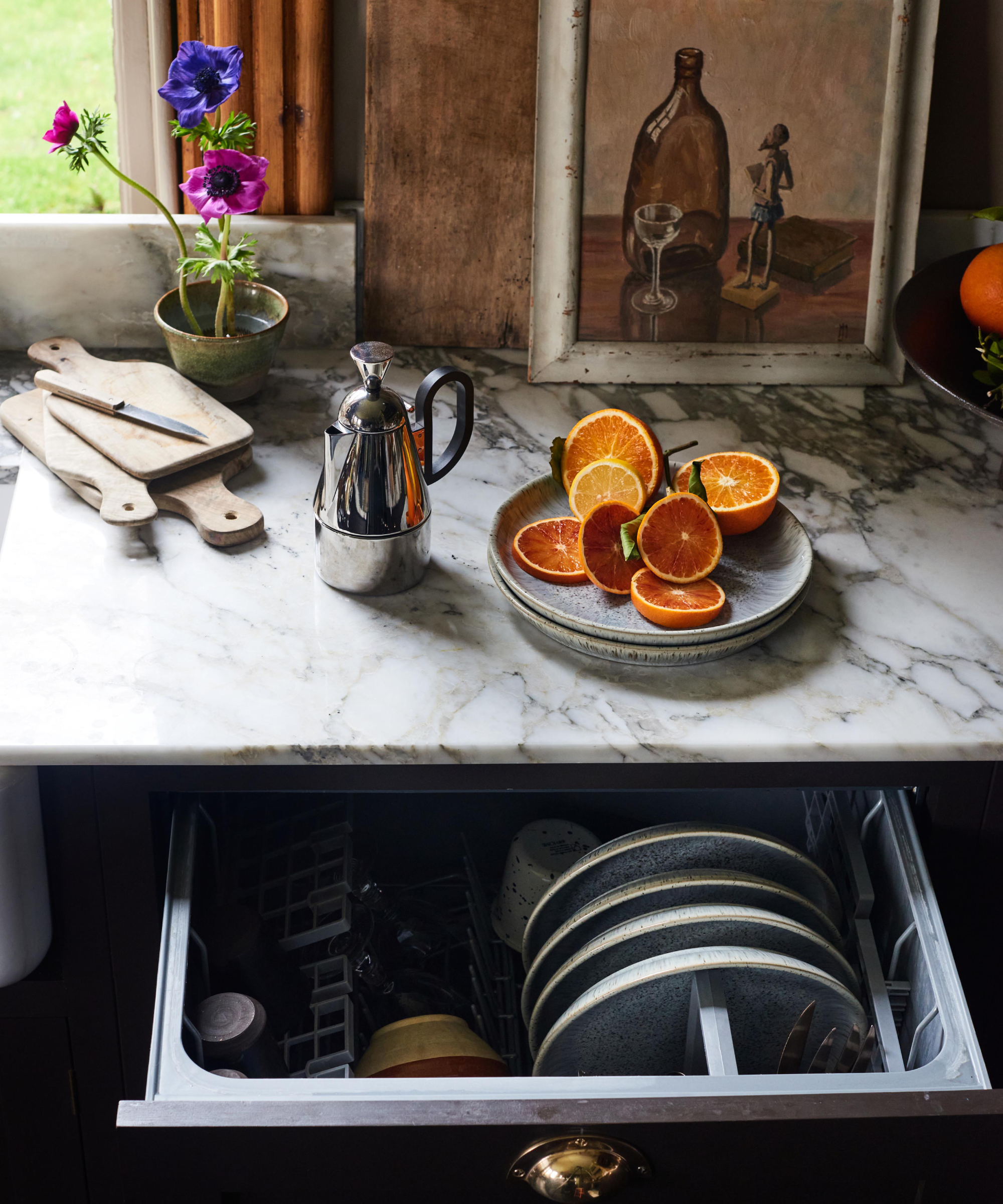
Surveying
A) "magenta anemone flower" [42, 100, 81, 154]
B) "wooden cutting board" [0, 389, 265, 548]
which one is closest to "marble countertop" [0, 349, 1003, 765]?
"wooden cutting board" [0, 389, 265, 548]

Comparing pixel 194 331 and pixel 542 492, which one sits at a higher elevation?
pixel 194 331

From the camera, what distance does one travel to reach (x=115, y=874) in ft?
3.24

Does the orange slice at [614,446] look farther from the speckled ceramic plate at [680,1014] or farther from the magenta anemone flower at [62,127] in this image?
the magenta anemone flower at [62,127]

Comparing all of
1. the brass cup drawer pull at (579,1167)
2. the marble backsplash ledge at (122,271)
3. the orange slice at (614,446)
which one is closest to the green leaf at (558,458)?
the orange slice at (614,446)

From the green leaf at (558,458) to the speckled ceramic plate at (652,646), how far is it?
203mm

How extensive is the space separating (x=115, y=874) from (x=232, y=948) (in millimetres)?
118

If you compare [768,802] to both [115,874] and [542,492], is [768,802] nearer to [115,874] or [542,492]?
[542,492]

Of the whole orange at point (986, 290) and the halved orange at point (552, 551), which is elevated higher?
the whole orange at point (986, 290)

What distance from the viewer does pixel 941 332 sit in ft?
4.11

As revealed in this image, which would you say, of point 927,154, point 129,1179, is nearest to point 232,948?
point 129,1179

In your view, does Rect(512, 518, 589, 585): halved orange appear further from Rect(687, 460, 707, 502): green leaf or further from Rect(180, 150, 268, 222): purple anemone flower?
Rect(180, 150, 268, 222): purple anemone flower

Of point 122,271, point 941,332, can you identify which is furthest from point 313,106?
point 941,332

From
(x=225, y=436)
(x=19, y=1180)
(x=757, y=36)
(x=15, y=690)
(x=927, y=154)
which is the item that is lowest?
(x=19, y=1180)

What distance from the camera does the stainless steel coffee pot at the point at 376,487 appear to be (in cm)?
100
